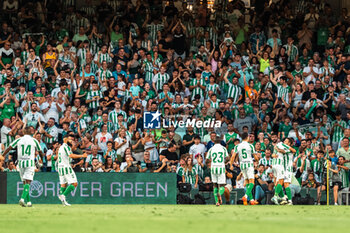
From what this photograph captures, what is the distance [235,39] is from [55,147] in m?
9.17

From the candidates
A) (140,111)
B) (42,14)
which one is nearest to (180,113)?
(140,111)

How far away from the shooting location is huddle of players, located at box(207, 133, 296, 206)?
21984 mm

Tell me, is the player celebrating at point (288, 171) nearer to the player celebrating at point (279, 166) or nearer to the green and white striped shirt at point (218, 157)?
the player celebrating at point (279, 166)

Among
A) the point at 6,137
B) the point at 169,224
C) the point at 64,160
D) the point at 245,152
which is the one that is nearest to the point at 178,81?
the point at 245,152

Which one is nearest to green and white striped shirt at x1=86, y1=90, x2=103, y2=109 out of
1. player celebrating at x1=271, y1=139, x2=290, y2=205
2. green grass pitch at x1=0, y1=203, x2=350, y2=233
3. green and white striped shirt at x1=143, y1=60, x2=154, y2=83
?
green and white striped shirt at x1=143, y1=60, x2=154, y2=83

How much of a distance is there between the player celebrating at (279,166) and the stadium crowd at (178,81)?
3.86 feet

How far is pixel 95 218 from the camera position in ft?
51.7

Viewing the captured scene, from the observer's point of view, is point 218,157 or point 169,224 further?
point 218,157

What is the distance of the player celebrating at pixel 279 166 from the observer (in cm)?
2302

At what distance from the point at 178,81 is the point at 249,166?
6.31 m

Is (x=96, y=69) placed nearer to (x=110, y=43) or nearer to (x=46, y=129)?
(x=110, y=43)

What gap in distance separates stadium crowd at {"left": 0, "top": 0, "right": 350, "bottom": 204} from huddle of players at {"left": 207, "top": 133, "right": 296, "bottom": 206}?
1.19 m

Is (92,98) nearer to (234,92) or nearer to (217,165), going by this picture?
(234,92)

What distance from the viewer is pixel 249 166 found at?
22562 millimetres
